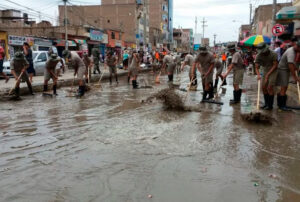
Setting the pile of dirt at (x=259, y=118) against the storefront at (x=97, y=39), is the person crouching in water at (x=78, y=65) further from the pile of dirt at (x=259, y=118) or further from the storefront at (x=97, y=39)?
the storefront at (x=97, y=39)

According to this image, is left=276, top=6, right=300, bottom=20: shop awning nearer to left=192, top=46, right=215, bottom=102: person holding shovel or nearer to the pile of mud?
left=192, top=46, right=215, bottom=102: person holding shovel

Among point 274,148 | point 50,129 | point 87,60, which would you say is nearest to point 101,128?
point 50,129

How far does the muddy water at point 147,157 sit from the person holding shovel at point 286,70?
0.56m

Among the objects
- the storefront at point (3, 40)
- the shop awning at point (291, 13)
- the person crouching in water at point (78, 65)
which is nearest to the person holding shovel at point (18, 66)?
the person crouching in water at point (78, 65)

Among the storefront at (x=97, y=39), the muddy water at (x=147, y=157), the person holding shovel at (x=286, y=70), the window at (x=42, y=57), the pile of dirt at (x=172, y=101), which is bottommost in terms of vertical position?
the muddy water at (x=147, y=157)

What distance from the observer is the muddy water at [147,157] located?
3.15 m

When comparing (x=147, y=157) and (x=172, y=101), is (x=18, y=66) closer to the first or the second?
(x=172, y=101)

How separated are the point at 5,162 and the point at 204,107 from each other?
197 inches

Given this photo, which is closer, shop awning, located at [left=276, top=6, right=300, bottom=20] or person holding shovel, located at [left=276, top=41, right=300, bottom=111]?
person holding shovel, located at [left=276, top=41, right=300, bottom=111]

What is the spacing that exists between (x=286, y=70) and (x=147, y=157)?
4567mm

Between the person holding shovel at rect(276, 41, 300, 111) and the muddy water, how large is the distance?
560mm

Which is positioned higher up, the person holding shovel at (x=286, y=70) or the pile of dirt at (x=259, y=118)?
the person holding shovel at (x=286, y=70)

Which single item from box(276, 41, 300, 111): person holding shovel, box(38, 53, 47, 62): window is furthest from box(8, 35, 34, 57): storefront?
box(276, 41, 300, 111): person holding shovel

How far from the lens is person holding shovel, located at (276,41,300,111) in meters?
6.68
